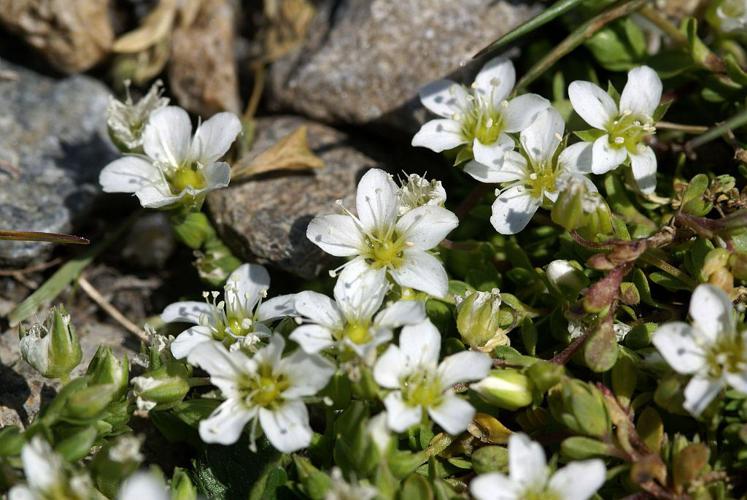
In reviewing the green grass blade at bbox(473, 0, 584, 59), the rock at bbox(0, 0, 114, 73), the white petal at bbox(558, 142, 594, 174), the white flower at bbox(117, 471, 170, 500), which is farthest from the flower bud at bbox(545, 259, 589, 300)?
the rock at bbox(0, 0, 114, 73)

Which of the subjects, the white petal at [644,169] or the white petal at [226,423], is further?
the white petal at [644,169]

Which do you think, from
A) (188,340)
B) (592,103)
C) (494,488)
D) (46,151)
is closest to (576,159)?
(592,103)

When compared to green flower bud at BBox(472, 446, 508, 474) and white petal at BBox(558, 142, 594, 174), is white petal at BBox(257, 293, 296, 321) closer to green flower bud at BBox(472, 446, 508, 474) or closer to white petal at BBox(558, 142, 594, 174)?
green flower bud at BBox(472, 446, 508, 474)

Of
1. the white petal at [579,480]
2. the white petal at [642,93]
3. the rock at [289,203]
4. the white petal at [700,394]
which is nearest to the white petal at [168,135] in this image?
the rock at [289,203]

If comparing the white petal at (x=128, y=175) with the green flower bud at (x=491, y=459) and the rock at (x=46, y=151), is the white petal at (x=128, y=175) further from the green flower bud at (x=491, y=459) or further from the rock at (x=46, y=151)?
the green flower bud at (x=491, y=459)

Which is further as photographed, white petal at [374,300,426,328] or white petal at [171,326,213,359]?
white petal at [171,326,213,359]

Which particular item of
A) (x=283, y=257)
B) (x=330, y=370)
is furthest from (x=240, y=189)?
(x=330, y=370)
